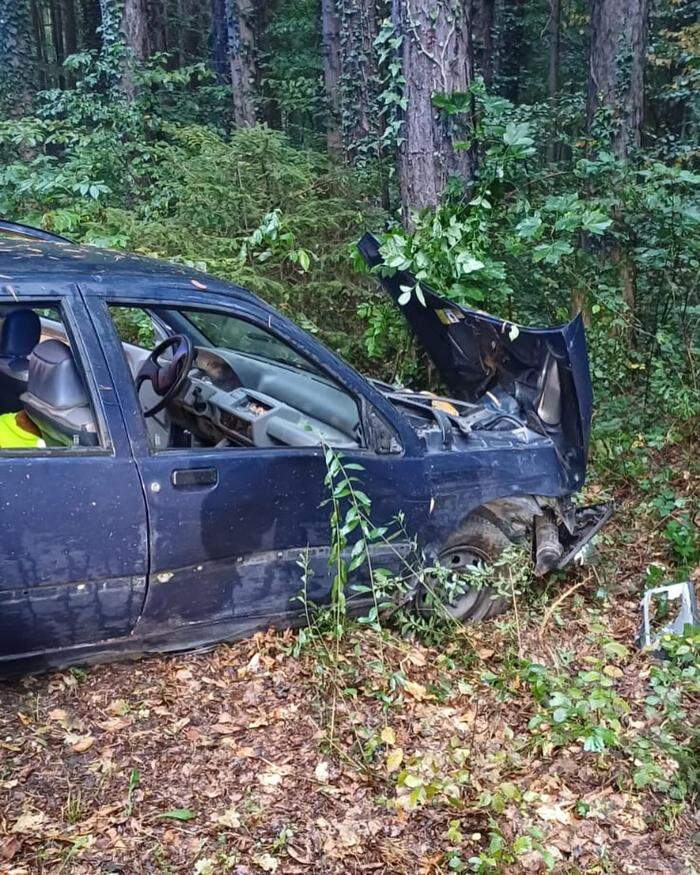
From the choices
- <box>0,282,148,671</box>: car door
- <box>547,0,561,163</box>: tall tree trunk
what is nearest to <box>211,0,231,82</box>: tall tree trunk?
<box>547,0,561,163</box>: tall tree trunk

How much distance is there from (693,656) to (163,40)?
66.5 feet

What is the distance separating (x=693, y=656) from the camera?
388 cm

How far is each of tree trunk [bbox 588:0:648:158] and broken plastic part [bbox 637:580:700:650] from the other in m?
5.95

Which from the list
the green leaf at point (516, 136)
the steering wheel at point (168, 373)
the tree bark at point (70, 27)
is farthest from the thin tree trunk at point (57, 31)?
the steering wheel at point (168, 373)

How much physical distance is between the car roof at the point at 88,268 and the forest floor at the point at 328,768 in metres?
1.76

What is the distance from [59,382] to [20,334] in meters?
0.61

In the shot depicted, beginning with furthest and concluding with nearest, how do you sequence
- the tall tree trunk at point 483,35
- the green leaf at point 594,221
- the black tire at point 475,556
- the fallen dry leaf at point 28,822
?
the tall tree trunk at point 483,35 → the green leaf at point 594,221 → the black tire at point 475,556 → the fallen dry leaf at point 28,822

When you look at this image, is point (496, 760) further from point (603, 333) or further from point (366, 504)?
point (603, 333)

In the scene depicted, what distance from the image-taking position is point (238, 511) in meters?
3.47

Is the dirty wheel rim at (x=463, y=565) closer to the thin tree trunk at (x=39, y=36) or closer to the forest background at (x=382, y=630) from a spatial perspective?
the forest background at (x=382, y=630)

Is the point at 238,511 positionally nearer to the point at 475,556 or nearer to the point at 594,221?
the point at 475,556

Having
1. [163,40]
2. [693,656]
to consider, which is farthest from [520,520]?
[163,40]

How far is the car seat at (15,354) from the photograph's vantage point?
3650 mm

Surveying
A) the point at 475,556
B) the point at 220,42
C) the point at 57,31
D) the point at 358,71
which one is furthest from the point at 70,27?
the point at 475,556
